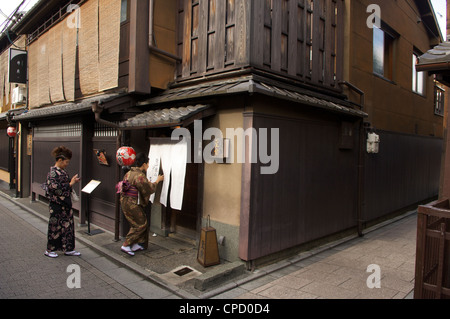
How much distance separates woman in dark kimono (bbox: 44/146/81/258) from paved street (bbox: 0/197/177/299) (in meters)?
0.25

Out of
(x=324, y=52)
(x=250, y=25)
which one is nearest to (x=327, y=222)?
(x=324, y=52)

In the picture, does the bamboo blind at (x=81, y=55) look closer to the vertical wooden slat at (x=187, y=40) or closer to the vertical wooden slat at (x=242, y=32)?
the vertical wooden slat at (x=187, y=40)

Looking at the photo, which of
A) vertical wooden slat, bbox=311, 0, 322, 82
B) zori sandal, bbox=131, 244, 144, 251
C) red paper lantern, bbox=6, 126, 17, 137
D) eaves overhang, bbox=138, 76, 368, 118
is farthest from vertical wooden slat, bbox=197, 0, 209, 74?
red paper lantern, bbox=6, 126, 17, 137

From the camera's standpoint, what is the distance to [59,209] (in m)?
7.02

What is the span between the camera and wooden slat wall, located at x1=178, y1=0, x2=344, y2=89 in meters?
6.41

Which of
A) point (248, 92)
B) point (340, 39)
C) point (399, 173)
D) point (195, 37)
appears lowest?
point (399, 173)

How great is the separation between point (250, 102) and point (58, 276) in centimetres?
503

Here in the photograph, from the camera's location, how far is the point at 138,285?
5.63 meters

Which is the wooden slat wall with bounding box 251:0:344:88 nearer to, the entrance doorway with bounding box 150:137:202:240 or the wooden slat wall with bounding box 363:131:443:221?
the entrance doorway with bounding box 150:137:202:240

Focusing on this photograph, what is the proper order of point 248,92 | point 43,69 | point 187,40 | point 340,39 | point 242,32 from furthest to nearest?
point 43,69, point 340,39, point 187,40, point 242,32, point 248,92

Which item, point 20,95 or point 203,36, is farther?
point 20,95

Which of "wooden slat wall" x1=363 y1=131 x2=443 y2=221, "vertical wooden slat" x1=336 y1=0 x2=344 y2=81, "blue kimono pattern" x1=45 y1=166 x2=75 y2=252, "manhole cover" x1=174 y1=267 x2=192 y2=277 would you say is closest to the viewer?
"manhole cover" x1=174 y1=267 x2=192 y2=277

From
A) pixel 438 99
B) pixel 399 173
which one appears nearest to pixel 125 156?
pixel 399 173

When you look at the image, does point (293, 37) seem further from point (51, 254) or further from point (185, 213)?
point (51, 254)
